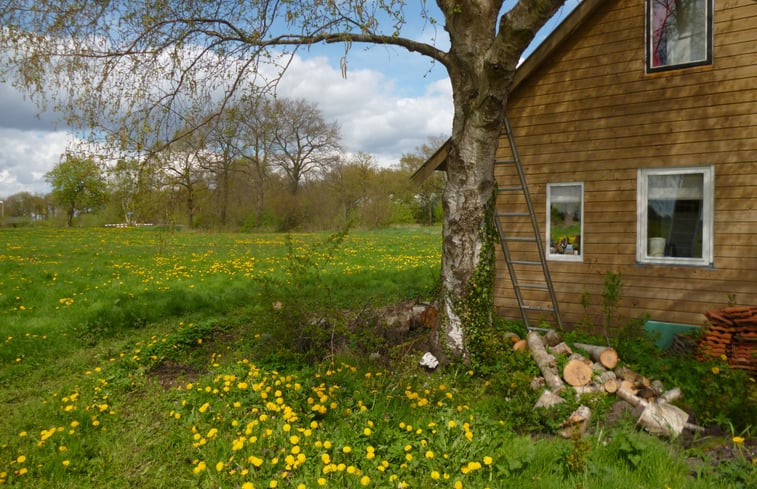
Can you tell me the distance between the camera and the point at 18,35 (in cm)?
546

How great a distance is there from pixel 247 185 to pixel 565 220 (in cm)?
3096

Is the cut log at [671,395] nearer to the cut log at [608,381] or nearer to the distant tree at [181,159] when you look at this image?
the cut log at [608,381]

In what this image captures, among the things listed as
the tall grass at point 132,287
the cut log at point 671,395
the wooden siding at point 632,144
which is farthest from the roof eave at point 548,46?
the cut log at point 671,395

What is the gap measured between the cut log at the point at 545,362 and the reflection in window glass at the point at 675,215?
2737mm

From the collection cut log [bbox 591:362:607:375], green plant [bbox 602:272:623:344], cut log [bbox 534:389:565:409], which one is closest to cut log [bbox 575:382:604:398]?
cut log [bbox 591:362:607:375]

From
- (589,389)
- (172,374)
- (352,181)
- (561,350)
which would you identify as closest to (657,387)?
(589,389)

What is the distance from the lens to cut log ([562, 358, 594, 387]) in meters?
5.30

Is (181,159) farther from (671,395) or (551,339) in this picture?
(671,395)

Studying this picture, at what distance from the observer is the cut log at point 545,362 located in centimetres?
532

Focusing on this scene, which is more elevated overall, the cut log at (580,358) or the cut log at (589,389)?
the cut log at (580,358)

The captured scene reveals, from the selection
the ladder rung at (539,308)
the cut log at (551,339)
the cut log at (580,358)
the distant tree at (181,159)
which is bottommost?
the cut log at (580,358)

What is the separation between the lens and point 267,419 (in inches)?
175

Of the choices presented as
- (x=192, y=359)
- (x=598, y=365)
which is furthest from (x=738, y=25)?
(x=192, y=359)

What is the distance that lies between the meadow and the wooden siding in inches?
115
